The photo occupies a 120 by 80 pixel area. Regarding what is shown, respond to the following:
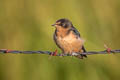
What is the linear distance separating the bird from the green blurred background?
→ 1.74ft

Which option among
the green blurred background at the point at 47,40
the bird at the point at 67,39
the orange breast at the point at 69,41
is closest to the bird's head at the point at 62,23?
the bird at the point at 67,39

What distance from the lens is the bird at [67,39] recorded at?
648 cm

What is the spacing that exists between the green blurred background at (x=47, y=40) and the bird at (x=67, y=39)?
530 millimetres

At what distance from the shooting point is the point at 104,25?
7641 mm

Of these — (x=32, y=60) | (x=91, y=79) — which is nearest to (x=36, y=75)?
(x=32, y=60)

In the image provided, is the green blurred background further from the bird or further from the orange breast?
the orange breast

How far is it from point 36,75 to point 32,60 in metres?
0.21

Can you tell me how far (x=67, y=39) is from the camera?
21.3 feet

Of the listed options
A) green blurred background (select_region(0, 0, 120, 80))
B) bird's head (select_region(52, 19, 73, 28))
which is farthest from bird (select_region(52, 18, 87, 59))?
green blurred background (select_region(0, 0, 120, 80))

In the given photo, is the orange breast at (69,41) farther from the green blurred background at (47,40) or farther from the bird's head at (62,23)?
the green blurred background at (47,40)

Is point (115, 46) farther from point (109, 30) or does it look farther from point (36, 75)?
point (36, 75)

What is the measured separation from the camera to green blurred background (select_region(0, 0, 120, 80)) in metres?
7.17

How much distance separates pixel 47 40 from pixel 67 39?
30.3 inches

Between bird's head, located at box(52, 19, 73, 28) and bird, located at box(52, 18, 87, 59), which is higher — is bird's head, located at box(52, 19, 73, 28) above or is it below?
above
